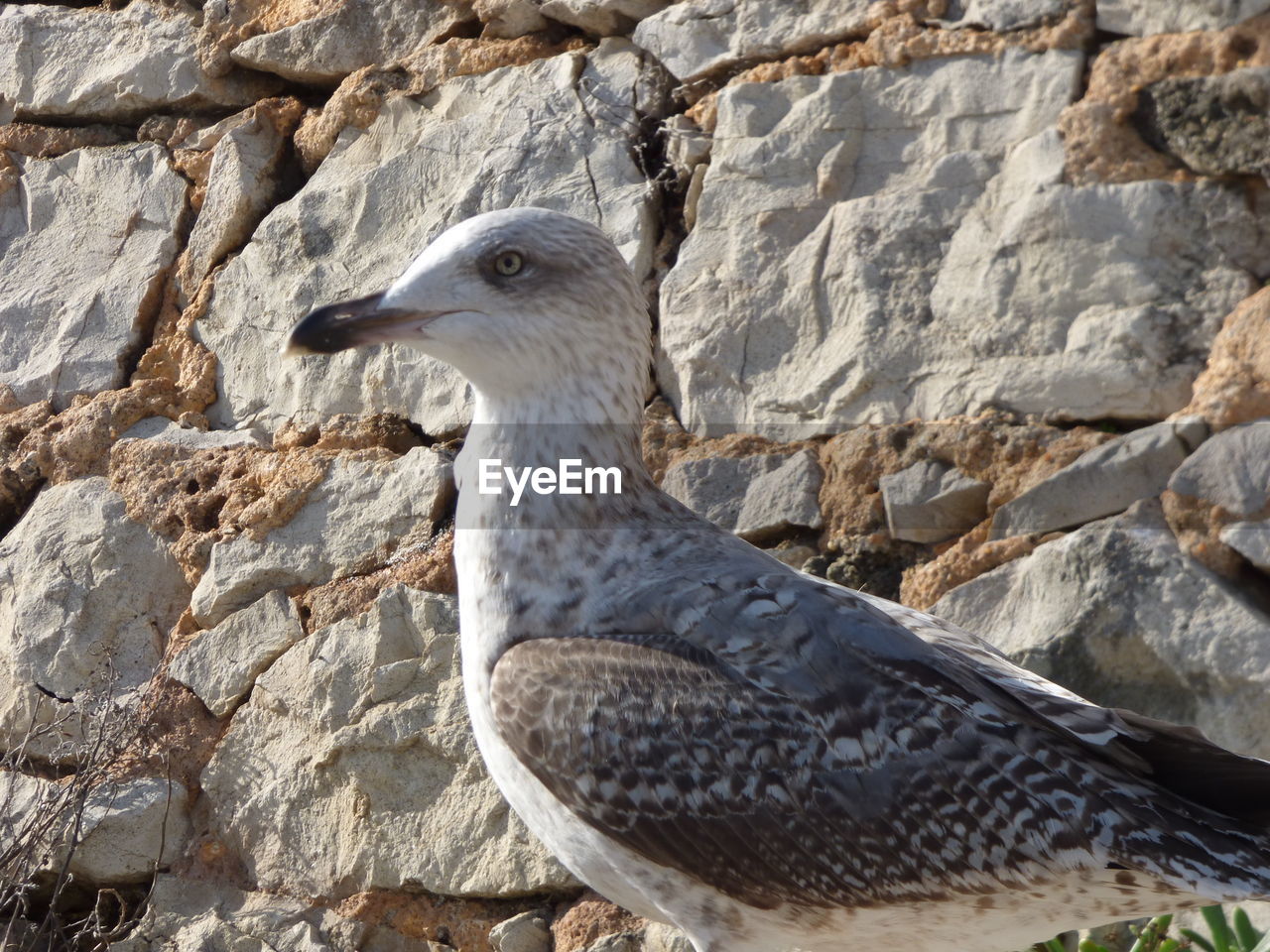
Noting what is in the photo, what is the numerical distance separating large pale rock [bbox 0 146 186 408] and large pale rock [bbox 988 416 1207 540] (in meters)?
2.85

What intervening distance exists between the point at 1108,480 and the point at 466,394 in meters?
1.73

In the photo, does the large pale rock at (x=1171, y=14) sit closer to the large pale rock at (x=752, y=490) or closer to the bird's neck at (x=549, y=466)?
the large pale rock at (x=752, y=490)

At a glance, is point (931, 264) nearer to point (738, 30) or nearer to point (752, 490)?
point (752, 490)

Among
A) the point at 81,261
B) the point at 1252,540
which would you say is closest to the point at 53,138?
the point at 81,261

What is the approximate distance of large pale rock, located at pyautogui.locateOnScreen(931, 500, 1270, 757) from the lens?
3.16 m

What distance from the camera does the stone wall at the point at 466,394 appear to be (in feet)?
11.0

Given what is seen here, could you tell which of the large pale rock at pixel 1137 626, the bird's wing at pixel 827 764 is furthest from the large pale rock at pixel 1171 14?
the bird's wing at pixel 827 764

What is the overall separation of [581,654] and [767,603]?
35 cm

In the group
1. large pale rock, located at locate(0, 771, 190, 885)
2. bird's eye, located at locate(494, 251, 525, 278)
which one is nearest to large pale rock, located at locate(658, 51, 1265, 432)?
bird's eye, located at locate(494, 251, 525, 278)

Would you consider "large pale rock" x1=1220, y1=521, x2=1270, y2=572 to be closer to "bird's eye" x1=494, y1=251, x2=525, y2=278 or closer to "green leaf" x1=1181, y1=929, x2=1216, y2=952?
"green leaf" x1=1181, y1=929, x2=1216, y2=952

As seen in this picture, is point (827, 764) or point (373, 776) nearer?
point (827, 764)

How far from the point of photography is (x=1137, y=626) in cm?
326

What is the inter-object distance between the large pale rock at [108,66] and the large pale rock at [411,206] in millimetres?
614

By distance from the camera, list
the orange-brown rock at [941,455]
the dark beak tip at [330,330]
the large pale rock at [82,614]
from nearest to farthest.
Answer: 1. the dark beak tip at [330,330]
2. the orange-brown rock at [941,455]
3. the large pale rock at [82,614]
